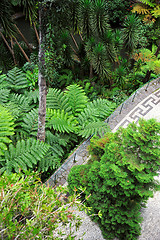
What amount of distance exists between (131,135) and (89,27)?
5325mm

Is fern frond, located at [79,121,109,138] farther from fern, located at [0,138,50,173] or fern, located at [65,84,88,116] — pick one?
fern, located at [0,138,50,173]

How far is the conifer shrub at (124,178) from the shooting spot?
3473 mm

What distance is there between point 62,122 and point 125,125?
6.77 ft

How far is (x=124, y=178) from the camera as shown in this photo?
143 inches

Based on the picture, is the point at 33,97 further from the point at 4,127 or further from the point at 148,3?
the point at 148,3

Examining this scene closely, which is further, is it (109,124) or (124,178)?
(109,124)

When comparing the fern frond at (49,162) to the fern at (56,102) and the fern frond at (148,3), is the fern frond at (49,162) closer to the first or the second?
the fern at (56,102)

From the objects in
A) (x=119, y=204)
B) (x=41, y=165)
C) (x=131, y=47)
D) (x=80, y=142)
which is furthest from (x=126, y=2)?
(x=119, y=204)

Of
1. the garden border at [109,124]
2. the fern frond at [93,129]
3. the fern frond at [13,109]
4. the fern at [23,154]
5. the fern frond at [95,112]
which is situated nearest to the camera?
the fern at [23,154]

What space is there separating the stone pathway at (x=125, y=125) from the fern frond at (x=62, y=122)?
0.67m

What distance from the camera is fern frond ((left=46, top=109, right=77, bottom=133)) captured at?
6.01 meters

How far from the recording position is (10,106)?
659cm

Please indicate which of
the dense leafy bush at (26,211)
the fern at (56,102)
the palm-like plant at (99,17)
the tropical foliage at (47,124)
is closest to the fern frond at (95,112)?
the tropical foliage at (47,124)

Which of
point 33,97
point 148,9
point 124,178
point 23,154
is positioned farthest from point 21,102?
point 148,9
